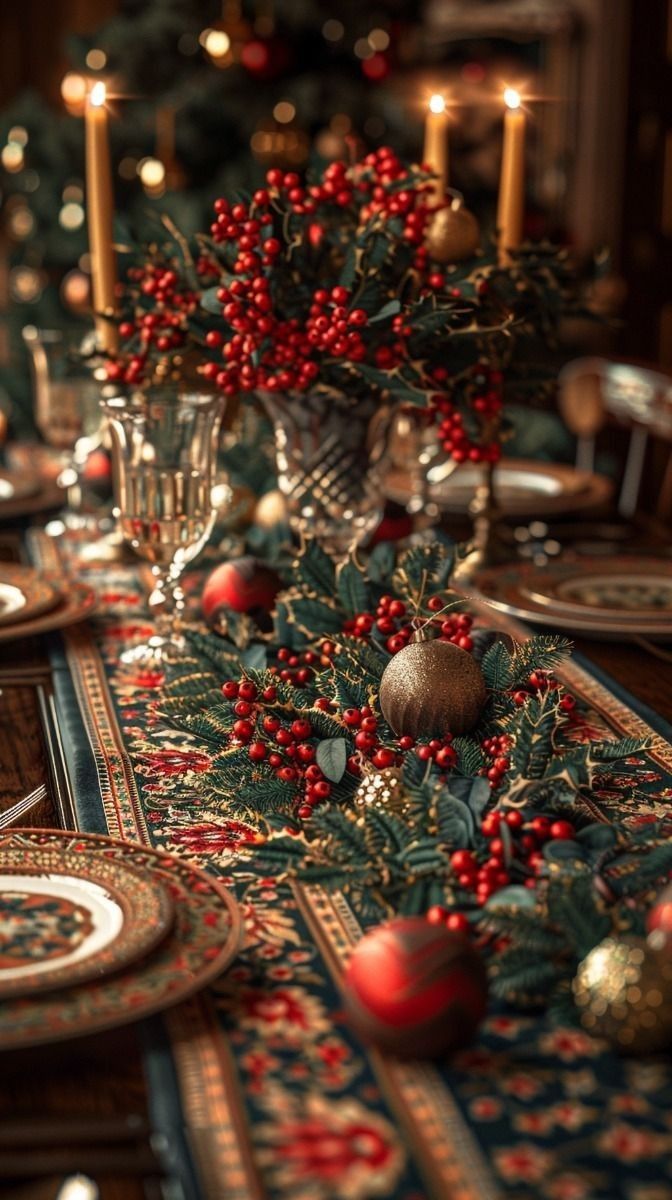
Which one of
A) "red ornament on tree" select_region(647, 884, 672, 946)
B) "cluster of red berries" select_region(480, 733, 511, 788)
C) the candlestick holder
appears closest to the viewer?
"red ornament on tree" select_region(647, 884, 672, 946)

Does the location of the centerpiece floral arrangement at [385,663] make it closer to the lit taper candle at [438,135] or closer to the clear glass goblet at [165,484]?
the clear glass goblet at [165,484]

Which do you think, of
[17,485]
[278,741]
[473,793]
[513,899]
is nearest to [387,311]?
[278,741]

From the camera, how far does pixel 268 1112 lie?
63 centimetres

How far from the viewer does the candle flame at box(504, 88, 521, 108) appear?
160cm

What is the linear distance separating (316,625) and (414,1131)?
2.14ft

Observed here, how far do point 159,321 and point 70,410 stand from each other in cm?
40

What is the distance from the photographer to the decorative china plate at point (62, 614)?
1.35 metres

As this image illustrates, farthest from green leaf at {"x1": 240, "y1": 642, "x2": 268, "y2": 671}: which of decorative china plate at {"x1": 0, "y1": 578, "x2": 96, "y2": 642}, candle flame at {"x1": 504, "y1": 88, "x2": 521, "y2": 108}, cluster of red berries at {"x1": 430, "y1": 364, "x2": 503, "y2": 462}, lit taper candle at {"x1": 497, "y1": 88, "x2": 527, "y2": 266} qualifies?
candle flame at {"x1": 504, "y1": 88, "x2": 521, "y2": 108}

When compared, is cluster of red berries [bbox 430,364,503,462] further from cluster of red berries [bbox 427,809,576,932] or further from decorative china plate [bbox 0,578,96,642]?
cluster of red berries [bbox 427,809,576,932]

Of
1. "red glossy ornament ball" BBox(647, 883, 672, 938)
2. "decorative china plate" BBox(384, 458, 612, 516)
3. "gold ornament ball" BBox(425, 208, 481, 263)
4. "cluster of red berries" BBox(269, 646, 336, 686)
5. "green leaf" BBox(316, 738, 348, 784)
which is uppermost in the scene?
"gold ornament ball" BBox(425, 208, 481, 263)

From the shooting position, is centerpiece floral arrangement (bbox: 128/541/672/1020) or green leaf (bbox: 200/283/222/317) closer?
centerpiece floral arrangement (bbox: 128/541/672/1020)

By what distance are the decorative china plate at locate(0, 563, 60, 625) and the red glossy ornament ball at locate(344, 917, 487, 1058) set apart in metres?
0.78

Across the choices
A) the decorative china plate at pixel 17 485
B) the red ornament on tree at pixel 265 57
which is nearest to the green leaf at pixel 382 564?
the decorative china plate at pixel 17 485

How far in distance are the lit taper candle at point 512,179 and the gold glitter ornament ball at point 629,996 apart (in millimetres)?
1089
